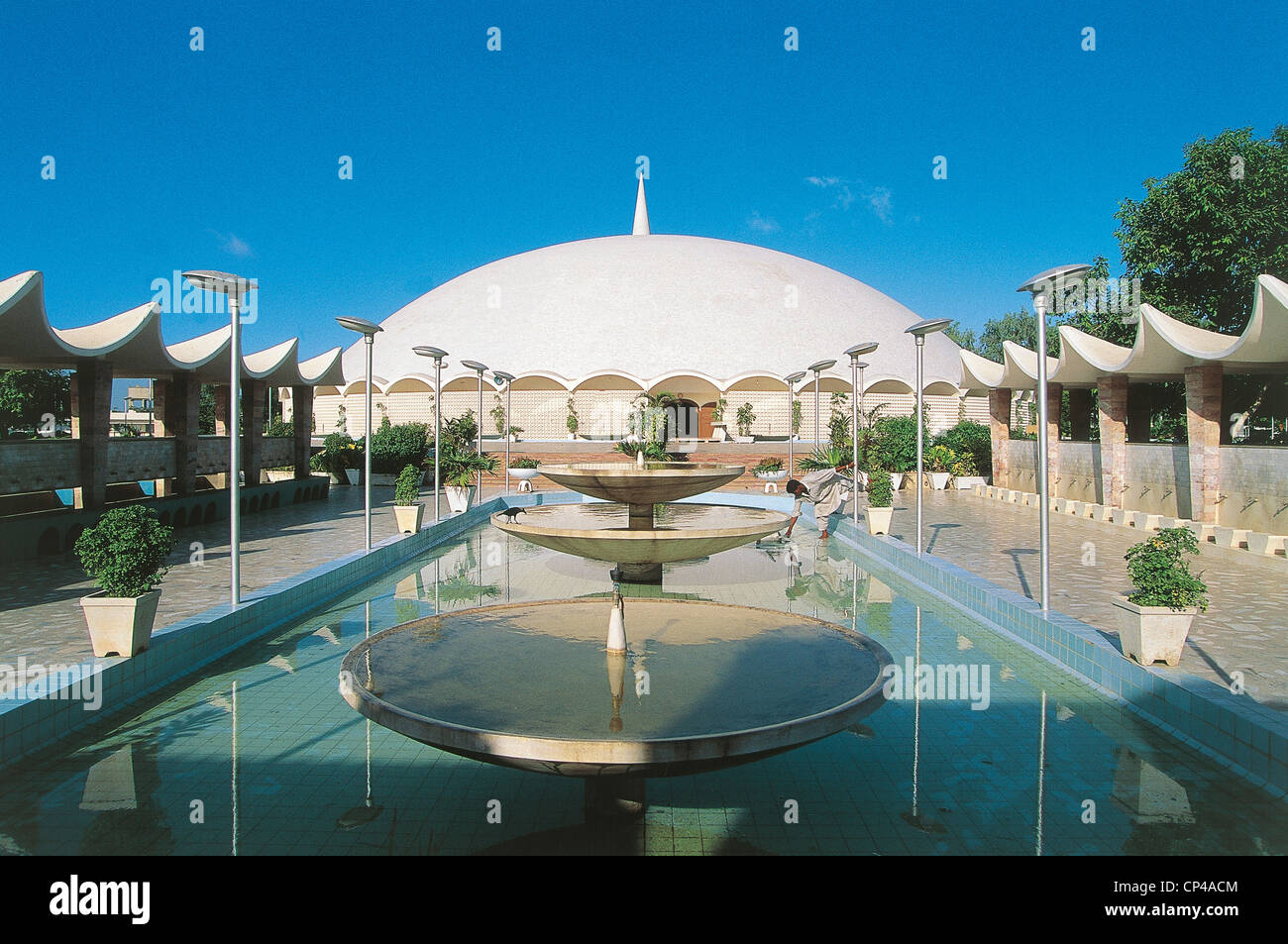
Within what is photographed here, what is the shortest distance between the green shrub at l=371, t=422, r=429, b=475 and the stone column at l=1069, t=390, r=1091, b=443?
1535 centimetres

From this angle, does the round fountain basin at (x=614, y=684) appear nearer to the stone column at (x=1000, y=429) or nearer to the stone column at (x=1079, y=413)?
the stone column at (x=1079, y=413)

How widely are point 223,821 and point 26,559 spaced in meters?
7.43

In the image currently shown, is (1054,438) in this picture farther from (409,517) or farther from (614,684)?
(614,684)

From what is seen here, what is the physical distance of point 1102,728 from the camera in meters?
4.20

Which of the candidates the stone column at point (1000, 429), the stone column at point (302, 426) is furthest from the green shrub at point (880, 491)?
the stone column at point (302, 426)

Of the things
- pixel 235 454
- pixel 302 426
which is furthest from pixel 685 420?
pixel 235 454

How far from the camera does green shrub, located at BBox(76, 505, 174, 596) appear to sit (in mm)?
4621

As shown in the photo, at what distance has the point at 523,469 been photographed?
2034cm

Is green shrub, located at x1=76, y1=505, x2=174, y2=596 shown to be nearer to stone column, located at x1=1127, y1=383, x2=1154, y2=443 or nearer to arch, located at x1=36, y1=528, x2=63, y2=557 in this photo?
arch, located at x1=36, y1=528, x2=63, y2=557

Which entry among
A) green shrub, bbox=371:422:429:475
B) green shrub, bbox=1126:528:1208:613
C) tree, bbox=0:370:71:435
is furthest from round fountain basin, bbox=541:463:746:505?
tree, bbox=0:370:71:435

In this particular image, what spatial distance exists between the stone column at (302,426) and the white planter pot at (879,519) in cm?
1164

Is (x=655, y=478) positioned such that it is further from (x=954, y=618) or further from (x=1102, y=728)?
(x=1102, y=728)
